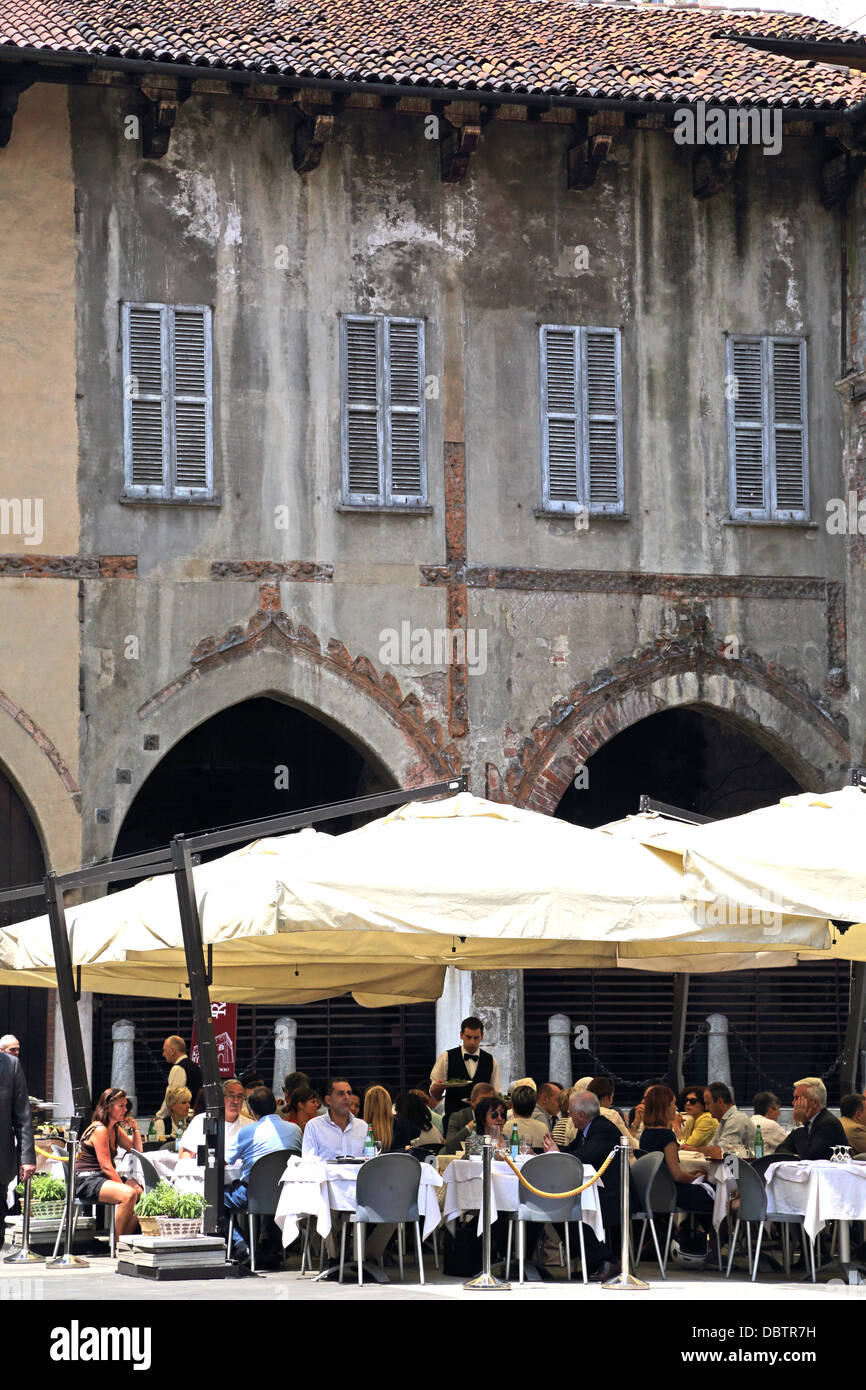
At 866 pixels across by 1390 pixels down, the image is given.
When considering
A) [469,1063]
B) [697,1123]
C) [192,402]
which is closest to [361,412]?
[192,402]

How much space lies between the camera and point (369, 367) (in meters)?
19.2

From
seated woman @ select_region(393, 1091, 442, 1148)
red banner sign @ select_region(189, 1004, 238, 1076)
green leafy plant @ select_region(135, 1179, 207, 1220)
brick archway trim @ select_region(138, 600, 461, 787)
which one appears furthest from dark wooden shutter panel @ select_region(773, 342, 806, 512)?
green leafy plant @ select_region(135, 1179, 207, 1220)

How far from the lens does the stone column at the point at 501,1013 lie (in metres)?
18.7

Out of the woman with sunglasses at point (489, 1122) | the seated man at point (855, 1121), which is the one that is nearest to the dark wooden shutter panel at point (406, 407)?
the woman with sunglasses at point (489, 1122)

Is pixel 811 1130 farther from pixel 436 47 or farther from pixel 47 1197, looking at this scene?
pixel 436 47

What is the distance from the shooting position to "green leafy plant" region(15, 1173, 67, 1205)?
12.7 m

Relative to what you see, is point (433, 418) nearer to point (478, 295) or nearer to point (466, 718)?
point (478, 295)

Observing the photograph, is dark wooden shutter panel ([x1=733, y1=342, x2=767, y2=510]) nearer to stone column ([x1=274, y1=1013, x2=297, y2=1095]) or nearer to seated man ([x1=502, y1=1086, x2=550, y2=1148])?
stone column ([x1=274, y1=1013, x2=297, y2=1095])

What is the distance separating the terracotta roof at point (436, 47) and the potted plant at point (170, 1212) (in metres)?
10.2

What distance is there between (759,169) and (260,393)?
16.5 feet

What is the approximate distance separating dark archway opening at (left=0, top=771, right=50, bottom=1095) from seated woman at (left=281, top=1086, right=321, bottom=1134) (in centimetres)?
528

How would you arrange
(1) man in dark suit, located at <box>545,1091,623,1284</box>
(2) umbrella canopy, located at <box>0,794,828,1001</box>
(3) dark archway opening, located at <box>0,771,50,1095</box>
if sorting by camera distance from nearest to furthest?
1. (2) umbrella canopy, located at <box>0,794,828,1001</box>
2. (1) man in dark suit, located at <box>545,1091,623,1284</box>
3. (3) dark archway opening, located at <box>0,771,50,1095</box>
